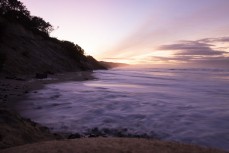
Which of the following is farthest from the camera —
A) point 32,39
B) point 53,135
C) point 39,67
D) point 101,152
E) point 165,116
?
point 32,39

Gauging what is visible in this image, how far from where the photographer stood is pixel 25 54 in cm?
3956

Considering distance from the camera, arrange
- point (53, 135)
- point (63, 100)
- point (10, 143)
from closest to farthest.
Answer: point (10, 143), point (53, 135), point (63, 100)

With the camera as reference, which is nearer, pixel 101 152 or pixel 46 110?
pixel 101 152

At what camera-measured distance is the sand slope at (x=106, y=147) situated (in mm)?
6020

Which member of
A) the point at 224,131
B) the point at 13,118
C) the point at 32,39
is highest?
the point at 32,39

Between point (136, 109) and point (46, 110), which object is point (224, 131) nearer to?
point (136, 109)

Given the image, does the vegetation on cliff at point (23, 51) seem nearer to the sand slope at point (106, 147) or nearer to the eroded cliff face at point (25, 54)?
the eroded cliff face at point (25, 54)

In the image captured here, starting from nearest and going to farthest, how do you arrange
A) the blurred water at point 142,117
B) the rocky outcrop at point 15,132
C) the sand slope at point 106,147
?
1. the sand slope at point 106,147
2. the rocky outcrop at point 15,132
3. the blurred water at point 142,117

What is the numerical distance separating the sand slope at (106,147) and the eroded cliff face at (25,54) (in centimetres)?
2214

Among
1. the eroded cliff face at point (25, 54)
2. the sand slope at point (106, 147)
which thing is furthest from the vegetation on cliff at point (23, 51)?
the sand slope at point (106, 147)

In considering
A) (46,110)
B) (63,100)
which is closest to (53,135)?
(46,110)

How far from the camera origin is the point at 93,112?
43.4 ft

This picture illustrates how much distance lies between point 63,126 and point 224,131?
5.18 m

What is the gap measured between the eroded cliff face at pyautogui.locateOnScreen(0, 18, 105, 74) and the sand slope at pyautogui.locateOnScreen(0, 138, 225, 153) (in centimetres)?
2214
